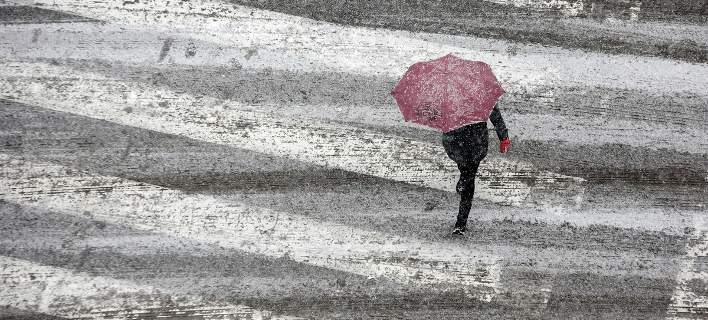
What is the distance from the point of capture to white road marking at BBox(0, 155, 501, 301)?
503 centimetres

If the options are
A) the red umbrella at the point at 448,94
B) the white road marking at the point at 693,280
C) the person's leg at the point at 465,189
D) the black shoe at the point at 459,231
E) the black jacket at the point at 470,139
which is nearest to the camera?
the red umbrella at the point at 448,94

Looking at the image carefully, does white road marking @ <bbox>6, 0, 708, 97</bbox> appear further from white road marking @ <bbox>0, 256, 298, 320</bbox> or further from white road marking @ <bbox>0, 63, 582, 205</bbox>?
white road marking @ <bbox>0, 256, 298, 320</bbox>

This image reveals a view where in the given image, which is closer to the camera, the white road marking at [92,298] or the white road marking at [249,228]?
the white road marking at [92,298]

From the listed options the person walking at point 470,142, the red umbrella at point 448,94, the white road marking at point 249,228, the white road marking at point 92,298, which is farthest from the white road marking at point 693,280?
the white road marking at point 92,298

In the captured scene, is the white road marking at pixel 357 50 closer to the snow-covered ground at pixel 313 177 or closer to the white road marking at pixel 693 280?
the snow-covered ground at pixel 313 177

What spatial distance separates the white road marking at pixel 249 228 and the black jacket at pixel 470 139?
0.98 metres

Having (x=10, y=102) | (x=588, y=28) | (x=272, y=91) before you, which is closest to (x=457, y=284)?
(x=272, y=91)

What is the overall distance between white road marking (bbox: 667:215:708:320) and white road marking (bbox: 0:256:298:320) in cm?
316

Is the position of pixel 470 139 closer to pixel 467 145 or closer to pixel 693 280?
pixel 467 145

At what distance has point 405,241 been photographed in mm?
5168

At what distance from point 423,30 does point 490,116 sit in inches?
81.6

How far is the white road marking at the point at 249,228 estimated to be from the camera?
5.03 metres

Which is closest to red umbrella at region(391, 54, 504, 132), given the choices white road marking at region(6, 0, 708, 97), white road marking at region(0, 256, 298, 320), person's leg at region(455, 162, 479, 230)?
person's leg at region(455, 162, 479, 230)

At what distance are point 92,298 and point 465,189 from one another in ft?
10.3
